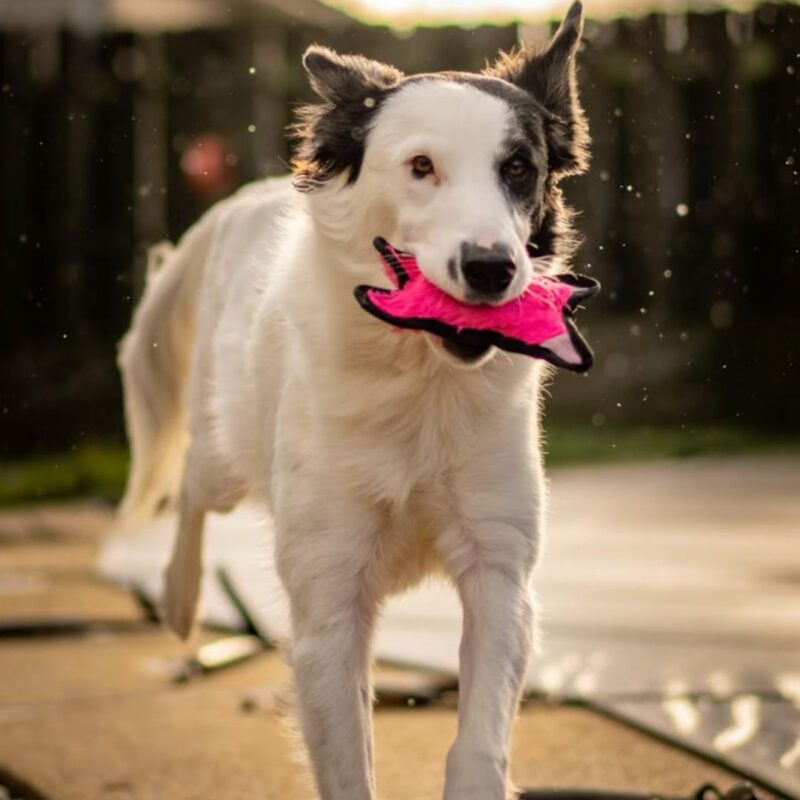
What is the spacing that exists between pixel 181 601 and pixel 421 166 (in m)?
1.98

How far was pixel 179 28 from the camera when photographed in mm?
12305

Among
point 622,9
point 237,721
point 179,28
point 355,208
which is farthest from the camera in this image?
point 179,28

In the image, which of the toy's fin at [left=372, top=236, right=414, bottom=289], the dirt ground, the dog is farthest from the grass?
the toy's fin at [left=372, top=236, right=414, bottom=289]

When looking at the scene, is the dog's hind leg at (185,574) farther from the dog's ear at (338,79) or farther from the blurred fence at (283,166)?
the blurred fence at (283,166)

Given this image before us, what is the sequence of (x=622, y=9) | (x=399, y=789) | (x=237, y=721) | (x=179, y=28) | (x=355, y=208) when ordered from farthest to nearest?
1. (x=179, y=28)
2. (x=622, y=9)
3. (x=237, y=721)
4. (x=399, y=789)
5. (x=355, y=208)

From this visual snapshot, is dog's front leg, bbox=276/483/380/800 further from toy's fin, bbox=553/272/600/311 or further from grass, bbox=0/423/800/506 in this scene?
grass, bbox=0/423/800/506

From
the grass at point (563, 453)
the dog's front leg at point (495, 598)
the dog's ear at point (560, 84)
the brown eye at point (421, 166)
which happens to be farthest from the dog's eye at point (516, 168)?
the grass at point (563, 453)

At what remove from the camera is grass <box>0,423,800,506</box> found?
10.4 m

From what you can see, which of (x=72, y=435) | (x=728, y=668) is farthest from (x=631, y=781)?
(x=72, y=435)

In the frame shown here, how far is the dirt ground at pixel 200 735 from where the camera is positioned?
431 cm

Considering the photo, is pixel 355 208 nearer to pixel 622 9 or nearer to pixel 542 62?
pixel 542 62

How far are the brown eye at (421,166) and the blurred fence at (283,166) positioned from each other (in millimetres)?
8698

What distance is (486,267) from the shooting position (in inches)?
121

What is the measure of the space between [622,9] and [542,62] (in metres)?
8.19
